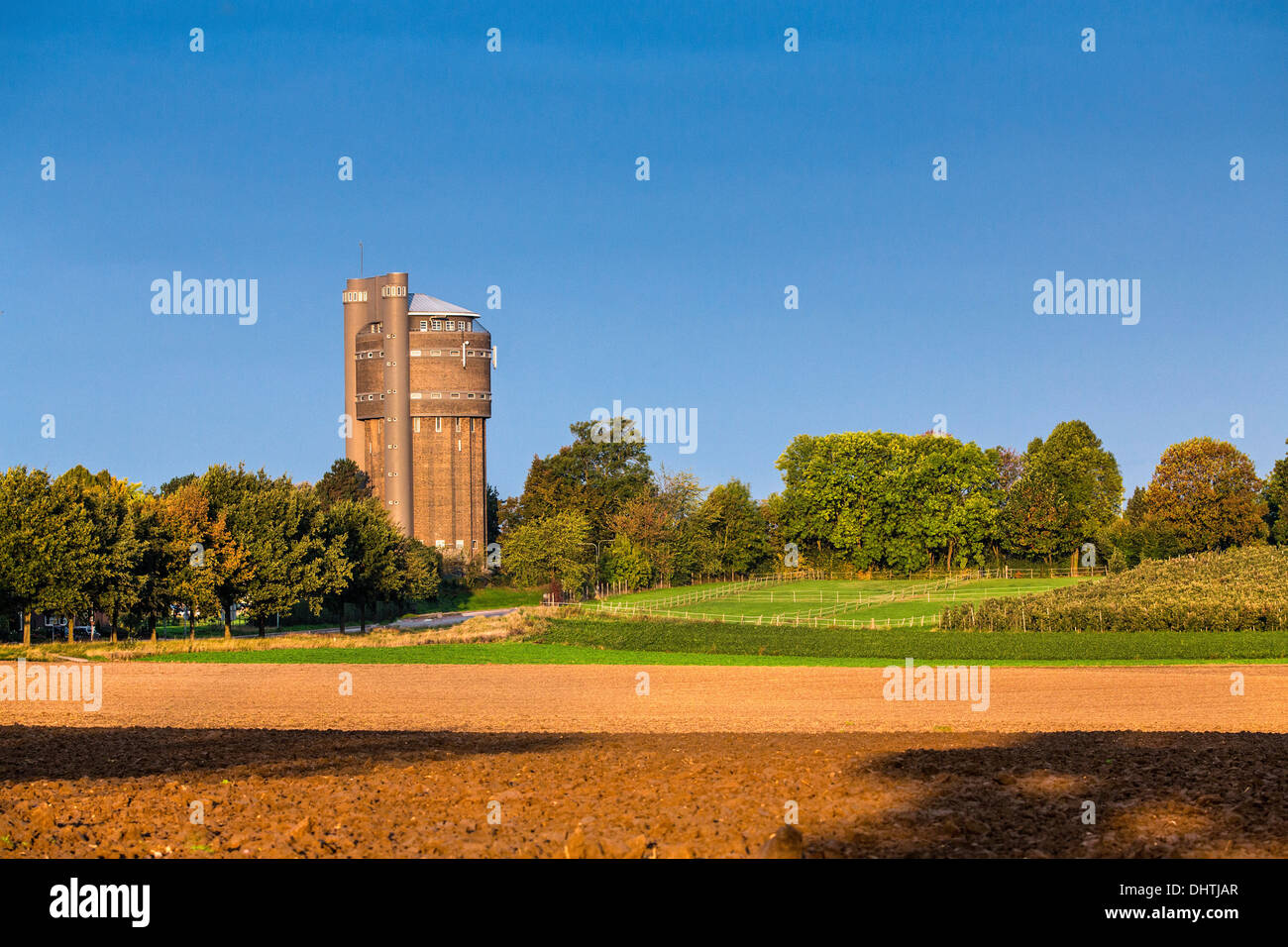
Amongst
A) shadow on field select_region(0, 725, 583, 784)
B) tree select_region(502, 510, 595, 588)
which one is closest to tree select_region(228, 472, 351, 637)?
tree select_region(502, 510, 595, 588)

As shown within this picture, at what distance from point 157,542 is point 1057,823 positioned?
6147 centimetres

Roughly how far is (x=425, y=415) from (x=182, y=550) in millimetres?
69617

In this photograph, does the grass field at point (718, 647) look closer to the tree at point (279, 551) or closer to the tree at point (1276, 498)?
the tree at point (279, 551)

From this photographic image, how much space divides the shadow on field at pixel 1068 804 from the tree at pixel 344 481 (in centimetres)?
11298

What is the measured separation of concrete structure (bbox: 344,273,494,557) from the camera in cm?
13250

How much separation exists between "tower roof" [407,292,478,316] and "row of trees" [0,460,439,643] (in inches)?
2158

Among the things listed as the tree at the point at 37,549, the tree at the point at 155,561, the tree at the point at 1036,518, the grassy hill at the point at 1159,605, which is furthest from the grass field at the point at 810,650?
the tree at the point at 1036,518

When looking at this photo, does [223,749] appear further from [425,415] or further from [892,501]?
[425,415]

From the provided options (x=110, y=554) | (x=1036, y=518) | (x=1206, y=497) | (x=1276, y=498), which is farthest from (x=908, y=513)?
(x=110, y=554)

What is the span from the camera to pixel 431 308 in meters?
136

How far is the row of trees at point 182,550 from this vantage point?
58.5m
